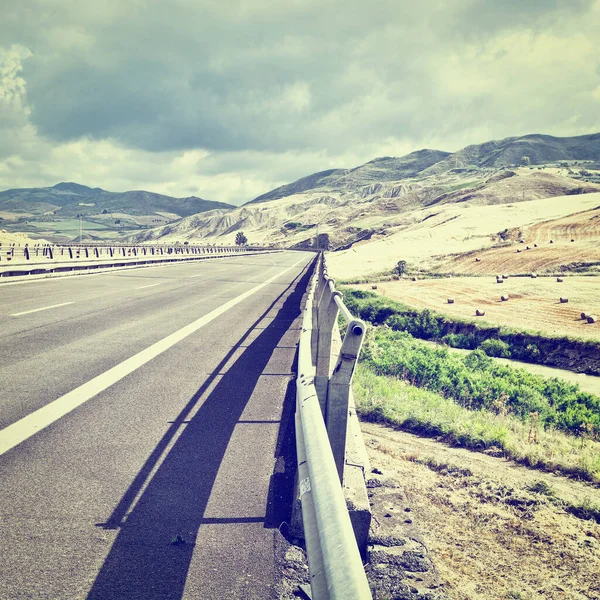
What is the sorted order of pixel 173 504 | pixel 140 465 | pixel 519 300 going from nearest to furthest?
pixel 173 504 < pixel 140 465 < pixel 519 300

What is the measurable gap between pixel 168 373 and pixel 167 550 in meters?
4.10

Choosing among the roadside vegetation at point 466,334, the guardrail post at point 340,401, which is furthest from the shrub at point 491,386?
the guardrail post at point 340,401

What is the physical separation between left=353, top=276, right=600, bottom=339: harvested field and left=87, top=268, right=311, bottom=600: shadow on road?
14.7 m

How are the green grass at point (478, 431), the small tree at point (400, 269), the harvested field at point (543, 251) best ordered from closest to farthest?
the green grass at point (478, 431)
the harvested field at point (543, 251)
the small tree at point (400, 269)

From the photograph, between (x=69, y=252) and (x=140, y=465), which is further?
(x=69, y=252)

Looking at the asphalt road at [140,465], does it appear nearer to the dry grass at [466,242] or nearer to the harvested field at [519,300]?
the harvested field at [519,300]

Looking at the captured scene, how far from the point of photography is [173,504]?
347cm

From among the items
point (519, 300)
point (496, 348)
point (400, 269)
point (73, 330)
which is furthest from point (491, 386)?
point (400, 269)

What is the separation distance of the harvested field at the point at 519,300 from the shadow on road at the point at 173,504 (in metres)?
14.7

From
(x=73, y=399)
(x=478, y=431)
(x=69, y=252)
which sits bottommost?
(x=478, y=431)

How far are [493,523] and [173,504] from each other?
8.92 feet

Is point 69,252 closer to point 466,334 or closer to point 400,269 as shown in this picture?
point 400,269

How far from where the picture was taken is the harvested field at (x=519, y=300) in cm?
1825

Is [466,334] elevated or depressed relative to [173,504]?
depressed
